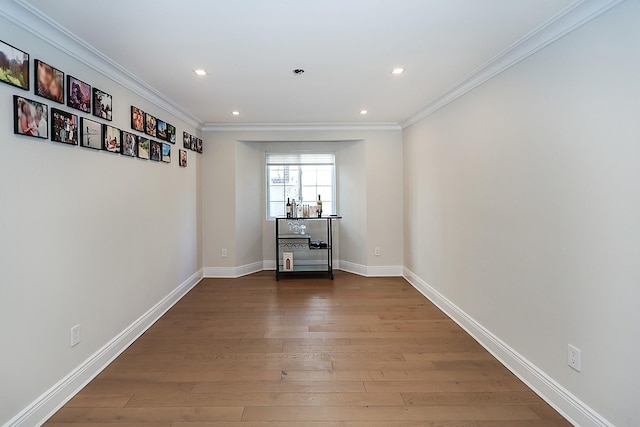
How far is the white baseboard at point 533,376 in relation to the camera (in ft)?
5.57

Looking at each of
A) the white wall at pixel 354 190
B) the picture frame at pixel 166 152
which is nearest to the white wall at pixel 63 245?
the picture frame at pixel 166 152

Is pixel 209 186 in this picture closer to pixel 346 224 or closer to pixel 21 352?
pixel 346 224

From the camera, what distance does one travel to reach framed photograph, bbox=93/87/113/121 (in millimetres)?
2299

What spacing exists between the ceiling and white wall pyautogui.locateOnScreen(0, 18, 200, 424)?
16.5 inches

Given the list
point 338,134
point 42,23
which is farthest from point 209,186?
point 42,23

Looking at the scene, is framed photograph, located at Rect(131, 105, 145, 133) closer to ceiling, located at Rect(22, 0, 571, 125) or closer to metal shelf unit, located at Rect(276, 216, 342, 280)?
ceiling, located at Rect(22, 0, 571, 125)

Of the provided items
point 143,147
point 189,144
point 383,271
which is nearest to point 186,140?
point 189,144

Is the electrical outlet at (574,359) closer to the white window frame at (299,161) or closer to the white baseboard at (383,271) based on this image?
the white baseboard at (383,271)

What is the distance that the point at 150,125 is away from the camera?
10.2 feet

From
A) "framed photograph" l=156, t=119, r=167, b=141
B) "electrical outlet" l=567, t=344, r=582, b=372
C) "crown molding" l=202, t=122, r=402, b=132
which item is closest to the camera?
"electrical outlet" l=567, t=344, r=582, b=372

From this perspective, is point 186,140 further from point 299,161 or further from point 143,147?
point 299,161

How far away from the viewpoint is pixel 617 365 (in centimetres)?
154

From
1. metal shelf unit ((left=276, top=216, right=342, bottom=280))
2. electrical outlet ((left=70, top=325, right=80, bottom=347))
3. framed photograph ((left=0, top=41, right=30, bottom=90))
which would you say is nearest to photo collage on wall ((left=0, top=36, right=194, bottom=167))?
framed photograph ((left=0, top=41, right=30, bottom=90))

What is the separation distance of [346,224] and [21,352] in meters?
4.15
